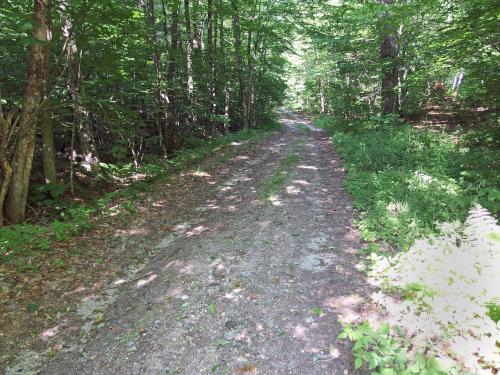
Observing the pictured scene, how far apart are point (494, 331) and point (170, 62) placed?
1185 cm

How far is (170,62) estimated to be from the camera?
39.1ft

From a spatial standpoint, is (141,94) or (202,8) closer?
(141,94)

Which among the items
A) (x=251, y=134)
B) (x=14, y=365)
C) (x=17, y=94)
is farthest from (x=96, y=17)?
(x=251, y=134)

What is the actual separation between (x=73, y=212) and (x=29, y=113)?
2.07 m

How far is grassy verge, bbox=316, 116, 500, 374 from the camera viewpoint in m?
3.02

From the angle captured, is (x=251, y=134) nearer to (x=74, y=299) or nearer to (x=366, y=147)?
(x=366, y=147)

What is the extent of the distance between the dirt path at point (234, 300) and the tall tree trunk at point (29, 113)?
226cm

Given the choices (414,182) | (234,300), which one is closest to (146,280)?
(234,300)

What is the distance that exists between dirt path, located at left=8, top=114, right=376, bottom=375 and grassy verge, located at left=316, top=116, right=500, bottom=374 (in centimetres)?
40

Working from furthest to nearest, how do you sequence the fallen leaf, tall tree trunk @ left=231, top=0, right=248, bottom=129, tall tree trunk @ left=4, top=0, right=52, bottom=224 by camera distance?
tall tree trunk @ left=231, top=0, right=248, bottom=129 → tall tree trunk @ left=4, top=0, right=52, bottom=224 → the fallen leaf

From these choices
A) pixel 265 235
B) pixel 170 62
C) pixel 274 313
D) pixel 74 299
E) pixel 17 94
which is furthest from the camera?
pixel 170 62

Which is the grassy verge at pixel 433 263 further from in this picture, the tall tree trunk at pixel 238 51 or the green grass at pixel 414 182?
the tall tree trunk at pixel 238 51

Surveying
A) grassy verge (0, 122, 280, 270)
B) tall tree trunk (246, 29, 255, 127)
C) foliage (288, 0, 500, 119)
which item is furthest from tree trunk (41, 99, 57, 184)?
tall tree trunk (246, 29, 255, 127)

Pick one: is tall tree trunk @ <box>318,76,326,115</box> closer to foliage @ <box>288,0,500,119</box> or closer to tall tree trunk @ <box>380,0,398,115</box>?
foliage @ <box>288,0,500,119</box>
